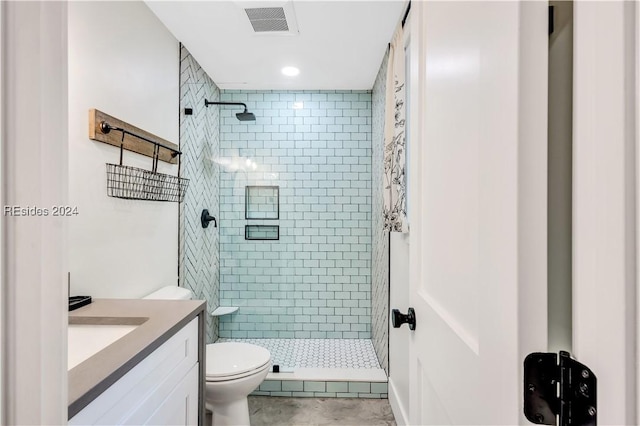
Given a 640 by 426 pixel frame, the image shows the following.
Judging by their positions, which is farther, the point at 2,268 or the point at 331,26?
the point at 331,26

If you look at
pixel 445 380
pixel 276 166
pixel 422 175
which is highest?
pixel 276 166

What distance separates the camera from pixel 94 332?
4.17 ft

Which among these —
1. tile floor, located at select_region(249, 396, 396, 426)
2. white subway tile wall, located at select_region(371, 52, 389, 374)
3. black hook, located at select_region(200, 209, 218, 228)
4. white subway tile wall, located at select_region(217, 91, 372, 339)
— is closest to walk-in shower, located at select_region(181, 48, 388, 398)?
white subway tile wall, located at select_region(217, 91, 372, 339)

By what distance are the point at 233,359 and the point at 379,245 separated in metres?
1.33

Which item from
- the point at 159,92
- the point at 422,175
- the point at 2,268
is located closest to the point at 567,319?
the point at 422,175

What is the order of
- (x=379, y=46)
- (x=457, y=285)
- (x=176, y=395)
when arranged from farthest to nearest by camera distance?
(x=379, y=46)
(x=176, y=395)
(x=457, y=285)

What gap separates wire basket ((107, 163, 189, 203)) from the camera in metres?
1.66

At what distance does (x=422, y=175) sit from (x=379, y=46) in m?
1.71

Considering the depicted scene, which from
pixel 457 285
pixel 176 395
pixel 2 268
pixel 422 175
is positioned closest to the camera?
pixel 2 268

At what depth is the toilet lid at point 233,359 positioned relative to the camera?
70.3 inches

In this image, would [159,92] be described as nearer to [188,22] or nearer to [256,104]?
[188,22]

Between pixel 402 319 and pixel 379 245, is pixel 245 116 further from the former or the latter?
pixel 402 319

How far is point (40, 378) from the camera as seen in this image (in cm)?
47

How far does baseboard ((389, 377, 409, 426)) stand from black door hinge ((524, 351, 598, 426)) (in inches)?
64.3
